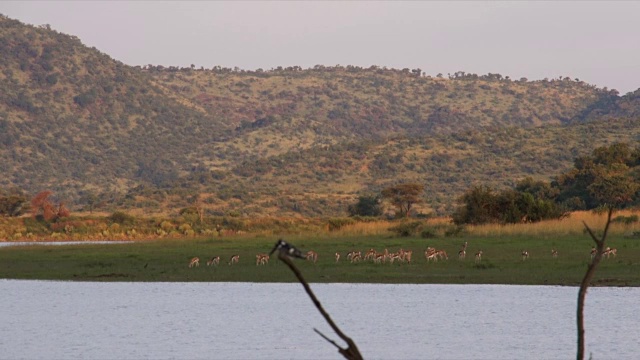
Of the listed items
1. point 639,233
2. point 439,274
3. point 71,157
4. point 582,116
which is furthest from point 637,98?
point 439,274

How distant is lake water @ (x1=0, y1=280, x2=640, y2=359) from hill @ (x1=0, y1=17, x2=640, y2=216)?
2091 inches

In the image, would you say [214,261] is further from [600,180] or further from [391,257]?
[600,180]

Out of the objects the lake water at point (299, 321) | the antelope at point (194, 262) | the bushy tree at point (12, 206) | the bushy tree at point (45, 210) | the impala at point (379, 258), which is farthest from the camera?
the bushy tree at point (12, 206)

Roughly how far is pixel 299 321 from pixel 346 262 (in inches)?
479

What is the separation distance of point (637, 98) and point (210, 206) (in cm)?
8487

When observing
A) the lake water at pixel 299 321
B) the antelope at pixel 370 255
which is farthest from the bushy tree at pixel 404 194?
the lake water at pixel 299 321

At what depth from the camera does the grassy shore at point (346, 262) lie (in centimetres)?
3300

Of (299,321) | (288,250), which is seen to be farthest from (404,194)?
(288,250)

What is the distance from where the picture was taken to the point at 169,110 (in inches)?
5915

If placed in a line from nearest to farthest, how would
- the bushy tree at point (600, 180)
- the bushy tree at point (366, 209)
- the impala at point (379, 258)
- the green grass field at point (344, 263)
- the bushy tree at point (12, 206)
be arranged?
the green grass field at point (344, 263) < the impala at point (379, 258) < the bushy tree at point (600, 180) < the bushy tree at point (12, 206) < the bushy tree at point (366, 209)

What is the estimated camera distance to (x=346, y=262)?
1462 inches

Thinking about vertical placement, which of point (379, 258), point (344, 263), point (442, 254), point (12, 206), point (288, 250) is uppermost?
point (288, 250)

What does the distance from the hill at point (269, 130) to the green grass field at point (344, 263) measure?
40.0 m

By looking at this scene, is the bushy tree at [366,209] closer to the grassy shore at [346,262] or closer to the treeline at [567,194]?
the treeline at [567,194]
